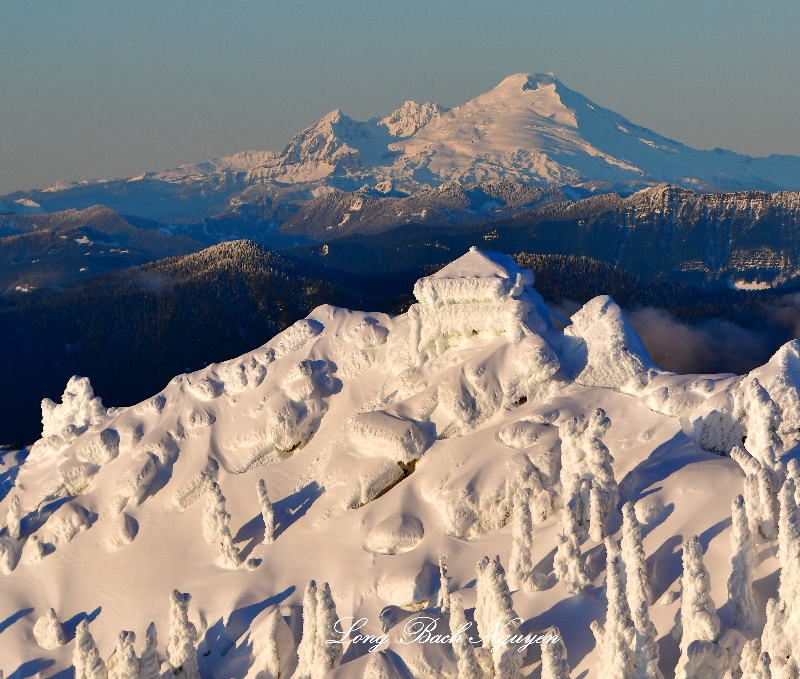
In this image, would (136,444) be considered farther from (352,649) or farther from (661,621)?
(661,621)

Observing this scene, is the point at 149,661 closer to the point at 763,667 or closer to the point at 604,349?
the point at 763,667

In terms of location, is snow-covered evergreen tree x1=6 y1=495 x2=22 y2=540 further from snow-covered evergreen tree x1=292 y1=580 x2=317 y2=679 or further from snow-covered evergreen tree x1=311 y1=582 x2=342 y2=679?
snow-covered evergreen tree x1=311 y1=582 x2=342 y2=679

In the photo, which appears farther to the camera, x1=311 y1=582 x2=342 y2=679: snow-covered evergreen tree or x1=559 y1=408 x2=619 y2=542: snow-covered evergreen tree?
x1=559 y1=408 x2=619 y2=542: snow-covered evergreen tree

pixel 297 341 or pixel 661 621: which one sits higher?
pixel 297 341

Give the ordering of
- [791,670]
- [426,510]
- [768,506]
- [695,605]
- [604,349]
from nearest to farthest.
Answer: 1. [791,670]
2. [695,605]
3. [768,506]
4. [426,510]
5. [604,349]

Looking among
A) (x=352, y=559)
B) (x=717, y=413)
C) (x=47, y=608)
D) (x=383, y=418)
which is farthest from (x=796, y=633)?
(x=47, y=608)

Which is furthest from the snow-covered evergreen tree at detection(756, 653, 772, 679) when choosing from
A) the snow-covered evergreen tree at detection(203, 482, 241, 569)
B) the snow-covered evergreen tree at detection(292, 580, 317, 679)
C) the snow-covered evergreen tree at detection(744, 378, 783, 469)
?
the snow-covered evergreen tree at detection(203, 482, 241, 569)

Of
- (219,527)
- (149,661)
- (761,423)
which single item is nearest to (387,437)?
(219,527)
